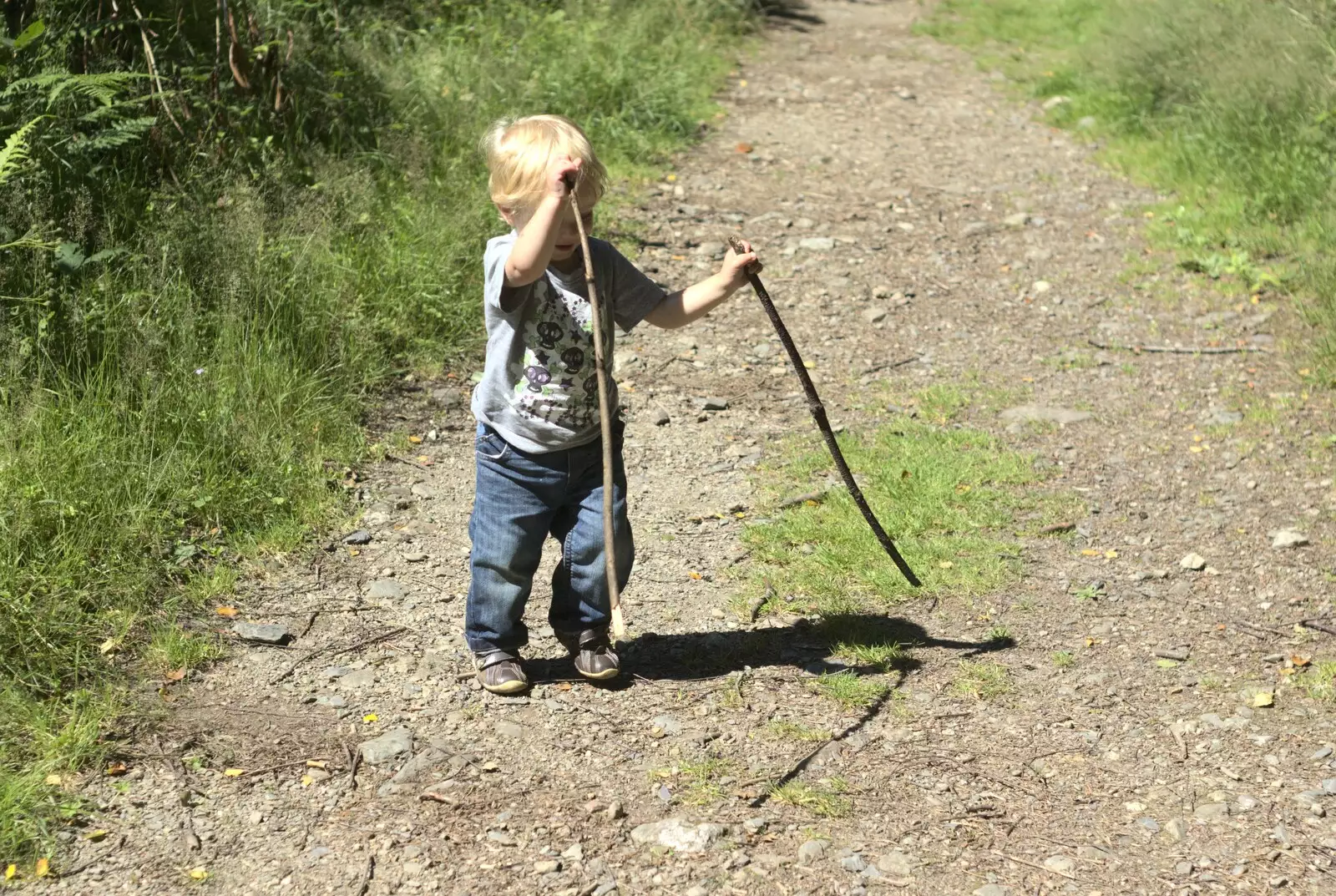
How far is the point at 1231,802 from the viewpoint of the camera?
3.16 meters

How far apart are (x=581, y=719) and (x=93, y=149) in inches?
122

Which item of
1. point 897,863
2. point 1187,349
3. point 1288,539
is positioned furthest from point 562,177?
point 1187,349

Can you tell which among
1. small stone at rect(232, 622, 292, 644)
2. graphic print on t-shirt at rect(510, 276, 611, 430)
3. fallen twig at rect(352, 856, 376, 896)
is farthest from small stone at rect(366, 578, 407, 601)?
fallen twig at rect(352, 856, 376, 896)

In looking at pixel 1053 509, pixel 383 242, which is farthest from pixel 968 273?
pixel 383 242

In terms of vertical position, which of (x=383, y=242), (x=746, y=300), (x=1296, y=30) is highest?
(x=1296, y=30)

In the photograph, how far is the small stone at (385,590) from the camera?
4.05 meters

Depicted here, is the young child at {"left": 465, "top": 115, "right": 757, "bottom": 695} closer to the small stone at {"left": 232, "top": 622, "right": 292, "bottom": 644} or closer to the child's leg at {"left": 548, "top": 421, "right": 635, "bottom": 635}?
the child's leg at {"left": 548, "top": 421, "right": 635, "bottom": 635}

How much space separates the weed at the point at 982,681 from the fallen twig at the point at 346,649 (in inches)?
64.2

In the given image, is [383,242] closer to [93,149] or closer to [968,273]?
[93,149]

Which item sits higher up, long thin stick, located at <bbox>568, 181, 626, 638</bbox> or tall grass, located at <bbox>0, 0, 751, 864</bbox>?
long thin stick, located at <bbox>568, 181, 626, 638</bbox>

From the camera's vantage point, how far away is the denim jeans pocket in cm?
332

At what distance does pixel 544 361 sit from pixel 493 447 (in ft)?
0.90

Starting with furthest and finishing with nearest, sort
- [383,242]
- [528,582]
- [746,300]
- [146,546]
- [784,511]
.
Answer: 1. [746,300]
2. [383,242]
3. [784,511]
4. [146,546]
5. [528,582]

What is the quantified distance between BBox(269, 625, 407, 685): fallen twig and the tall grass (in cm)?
24
